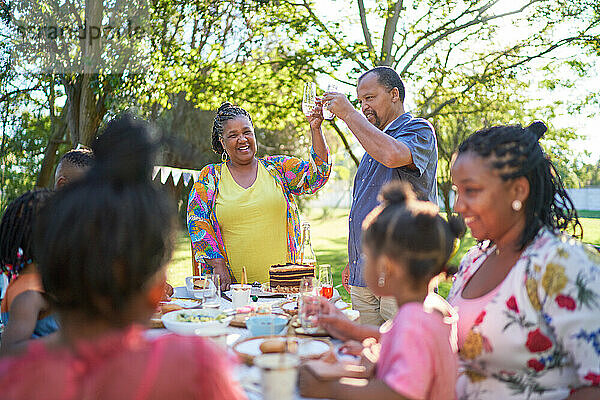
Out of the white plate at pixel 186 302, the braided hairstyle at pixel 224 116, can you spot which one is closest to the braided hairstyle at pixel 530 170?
the white plate at pixel 186 302

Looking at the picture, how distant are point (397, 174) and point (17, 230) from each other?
86.9 inches

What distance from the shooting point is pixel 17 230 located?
2148mm

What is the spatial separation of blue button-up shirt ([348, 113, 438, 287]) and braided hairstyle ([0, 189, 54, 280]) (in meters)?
2.02

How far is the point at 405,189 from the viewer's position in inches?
72.2

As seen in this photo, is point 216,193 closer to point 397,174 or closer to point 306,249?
point 306,249

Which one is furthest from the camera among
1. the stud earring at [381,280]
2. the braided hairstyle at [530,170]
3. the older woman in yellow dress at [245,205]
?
the older woman in yellow dress at [245,205]

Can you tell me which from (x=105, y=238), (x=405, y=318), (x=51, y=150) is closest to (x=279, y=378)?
(x=405, y=318)

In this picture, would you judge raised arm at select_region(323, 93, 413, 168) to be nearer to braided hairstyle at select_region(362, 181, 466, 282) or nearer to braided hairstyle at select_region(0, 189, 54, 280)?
braided hairstyle at select_region(362, 181, 466, 282)

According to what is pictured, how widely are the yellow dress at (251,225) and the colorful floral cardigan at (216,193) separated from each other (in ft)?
0.21

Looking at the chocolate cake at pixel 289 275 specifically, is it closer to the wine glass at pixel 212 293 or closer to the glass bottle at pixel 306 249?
the glass bottle at pixel 306 249

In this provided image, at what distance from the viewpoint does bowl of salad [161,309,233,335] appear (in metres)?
2.38

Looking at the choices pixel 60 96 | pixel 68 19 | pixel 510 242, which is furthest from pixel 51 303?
pixel 60 96

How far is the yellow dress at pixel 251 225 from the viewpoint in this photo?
395cm

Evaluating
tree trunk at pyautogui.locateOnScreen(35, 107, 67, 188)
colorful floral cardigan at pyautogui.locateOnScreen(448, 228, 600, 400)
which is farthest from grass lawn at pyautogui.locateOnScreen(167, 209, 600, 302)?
colorful floral cardigan at pyautogui.locateOnScreen(448, 228, 600, 400)
